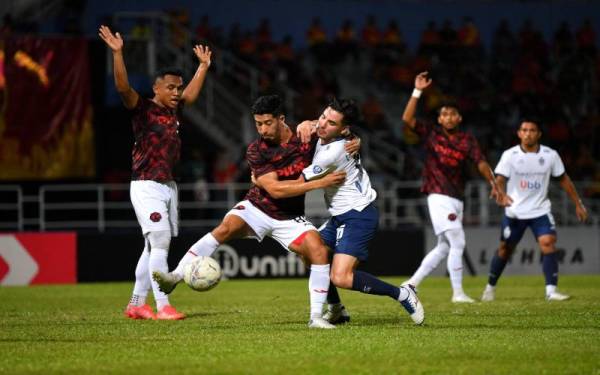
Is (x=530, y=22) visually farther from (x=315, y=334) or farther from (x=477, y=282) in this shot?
(x=315, y=334)

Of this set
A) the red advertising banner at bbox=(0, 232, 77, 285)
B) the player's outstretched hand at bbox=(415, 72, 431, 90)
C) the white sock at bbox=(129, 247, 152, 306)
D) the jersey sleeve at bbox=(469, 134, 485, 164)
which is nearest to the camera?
the white sock at bbox=(129, 247, 152, 306)

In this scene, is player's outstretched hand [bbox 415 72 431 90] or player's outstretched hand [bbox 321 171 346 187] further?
player's outstretched hand [bbox 415 72 431 90]

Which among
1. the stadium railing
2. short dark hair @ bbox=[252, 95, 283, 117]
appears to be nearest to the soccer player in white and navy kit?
short dark hair @ bbox=[252, 95, 283, 117]

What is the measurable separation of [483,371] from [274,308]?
5.56m

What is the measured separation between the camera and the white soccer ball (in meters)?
9.60

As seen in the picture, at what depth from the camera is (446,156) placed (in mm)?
13688

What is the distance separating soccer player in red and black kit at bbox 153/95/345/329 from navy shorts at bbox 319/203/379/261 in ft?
0.69

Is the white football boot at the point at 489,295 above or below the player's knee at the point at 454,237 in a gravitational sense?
below

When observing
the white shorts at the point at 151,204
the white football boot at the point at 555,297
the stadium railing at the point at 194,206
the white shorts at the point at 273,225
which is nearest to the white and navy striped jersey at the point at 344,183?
the white shorts at the point at 273,225

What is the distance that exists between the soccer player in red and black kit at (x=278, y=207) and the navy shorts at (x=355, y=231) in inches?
8.2

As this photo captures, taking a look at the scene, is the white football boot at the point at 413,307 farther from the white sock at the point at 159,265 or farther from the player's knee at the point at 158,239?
the player's knee at the point at 158,239

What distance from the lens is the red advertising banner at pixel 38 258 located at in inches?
737

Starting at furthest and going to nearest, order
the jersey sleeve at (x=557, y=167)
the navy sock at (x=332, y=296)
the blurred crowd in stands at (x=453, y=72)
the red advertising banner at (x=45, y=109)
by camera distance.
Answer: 1. the blurred crowd in stands at (x=453, y=72)
2. the red advertising banner at (x=45, y=109)
3. the jersey sleeve at (x=557, y=167)
4. the navy sock at (x=332, y=296)

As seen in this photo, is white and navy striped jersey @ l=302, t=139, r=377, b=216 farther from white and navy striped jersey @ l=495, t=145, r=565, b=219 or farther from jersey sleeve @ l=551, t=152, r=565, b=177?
jersey sleeve @ l=551, t=152, r=565, b=177
